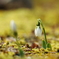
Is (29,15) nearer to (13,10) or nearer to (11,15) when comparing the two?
(11,15)

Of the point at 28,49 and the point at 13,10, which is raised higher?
the point at 13,10

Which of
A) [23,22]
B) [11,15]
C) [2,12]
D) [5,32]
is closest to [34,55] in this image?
[5,32]

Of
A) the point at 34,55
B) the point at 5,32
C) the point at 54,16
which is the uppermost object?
the point at 54,16

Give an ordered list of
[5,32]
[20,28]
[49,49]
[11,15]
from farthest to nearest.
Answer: [11,15] < [20,28] < [5,32] < [49,49]

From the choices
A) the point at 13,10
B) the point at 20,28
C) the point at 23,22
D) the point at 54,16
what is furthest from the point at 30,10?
the point at 20,28

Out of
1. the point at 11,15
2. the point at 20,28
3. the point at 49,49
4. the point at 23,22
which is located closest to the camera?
the point at 49,49

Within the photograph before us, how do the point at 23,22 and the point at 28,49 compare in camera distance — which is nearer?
the point at 28,49

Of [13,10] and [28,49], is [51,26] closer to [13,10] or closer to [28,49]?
[13,10]

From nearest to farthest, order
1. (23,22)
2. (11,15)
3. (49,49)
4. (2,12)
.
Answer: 1. (49,49)
2. (23,22)
3. (11,15)
4. (2,12)

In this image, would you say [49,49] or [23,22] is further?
[23,22]
